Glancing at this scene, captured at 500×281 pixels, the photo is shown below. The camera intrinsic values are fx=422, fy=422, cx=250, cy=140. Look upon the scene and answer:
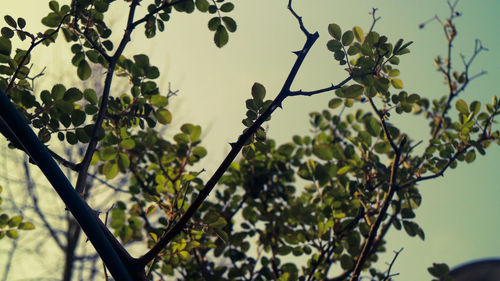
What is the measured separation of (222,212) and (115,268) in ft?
5.79

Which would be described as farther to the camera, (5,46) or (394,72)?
(394,72)

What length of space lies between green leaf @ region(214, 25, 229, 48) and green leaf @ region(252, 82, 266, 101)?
1.51 ft

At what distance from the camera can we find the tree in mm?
1388

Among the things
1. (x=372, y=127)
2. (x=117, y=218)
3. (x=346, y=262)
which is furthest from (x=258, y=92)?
(x=346, y=262)

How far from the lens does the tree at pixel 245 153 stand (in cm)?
139

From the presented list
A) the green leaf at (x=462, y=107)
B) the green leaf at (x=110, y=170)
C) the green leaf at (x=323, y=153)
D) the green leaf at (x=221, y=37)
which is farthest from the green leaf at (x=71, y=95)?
the green leaf at (x=462, y=107)

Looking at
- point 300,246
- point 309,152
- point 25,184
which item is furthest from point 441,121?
point 25,184

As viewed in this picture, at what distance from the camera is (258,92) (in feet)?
4.73

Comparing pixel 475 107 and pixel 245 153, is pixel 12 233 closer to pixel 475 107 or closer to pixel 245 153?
pixel 245 153

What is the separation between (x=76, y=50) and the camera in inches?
73.1

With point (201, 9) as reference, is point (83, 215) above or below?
below

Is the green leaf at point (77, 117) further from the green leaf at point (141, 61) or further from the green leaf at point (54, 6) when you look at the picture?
the green leaf at point (54, 6)

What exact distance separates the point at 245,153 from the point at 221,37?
583 millimetres

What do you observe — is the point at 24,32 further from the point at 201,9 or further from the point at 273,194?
the point at 273,194
